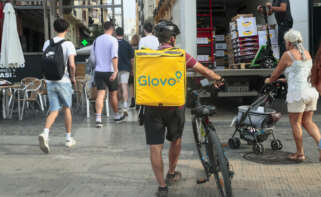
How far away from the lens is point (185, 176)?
4.82 metres

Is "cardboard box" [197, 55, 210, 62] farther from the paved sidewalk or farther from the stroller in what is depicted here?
the stroller

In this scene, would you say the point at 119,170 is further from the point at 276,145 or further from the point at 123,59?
the point at 123,59

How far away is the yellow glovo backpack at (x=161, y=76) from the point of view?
3930 millimetres

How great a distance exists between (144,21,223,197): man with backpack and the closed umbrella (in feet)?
27.0

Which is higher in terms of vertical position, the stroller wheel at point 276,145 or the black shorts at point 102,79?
the black shorts at point 102,79

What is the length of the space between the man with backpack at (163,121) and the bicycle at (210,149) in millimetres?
217

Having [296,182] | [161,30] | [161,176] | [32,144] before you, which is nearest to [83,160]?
[32,144]

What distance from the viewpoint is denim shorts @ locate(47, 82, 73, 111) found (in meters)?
6.22

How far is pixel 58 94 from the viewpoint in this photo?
6285 millimetres

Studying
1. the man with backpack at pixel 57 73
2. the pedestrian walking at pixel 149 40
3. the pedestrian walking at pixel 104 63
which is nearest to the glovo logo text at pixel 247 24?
the pedestrian walking at pixel 149 40

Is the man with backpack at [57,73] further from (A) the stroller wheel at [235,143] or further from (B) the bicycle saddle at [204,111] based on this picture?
(B) the bicycle saddle at [204,111]

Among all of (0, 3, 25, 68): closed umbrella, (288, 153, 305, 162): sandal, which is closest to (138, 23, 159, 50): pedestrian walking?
(0, 3, 25, 68): closed umbrella

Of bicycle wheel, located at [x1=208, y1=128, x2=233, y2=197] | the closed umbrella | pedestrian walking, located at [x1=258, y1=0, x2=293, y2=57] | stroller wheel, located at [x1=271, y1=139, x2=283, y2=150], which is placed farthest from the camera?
the closed umbrella

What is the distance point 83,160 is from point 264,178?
2.44 metres
